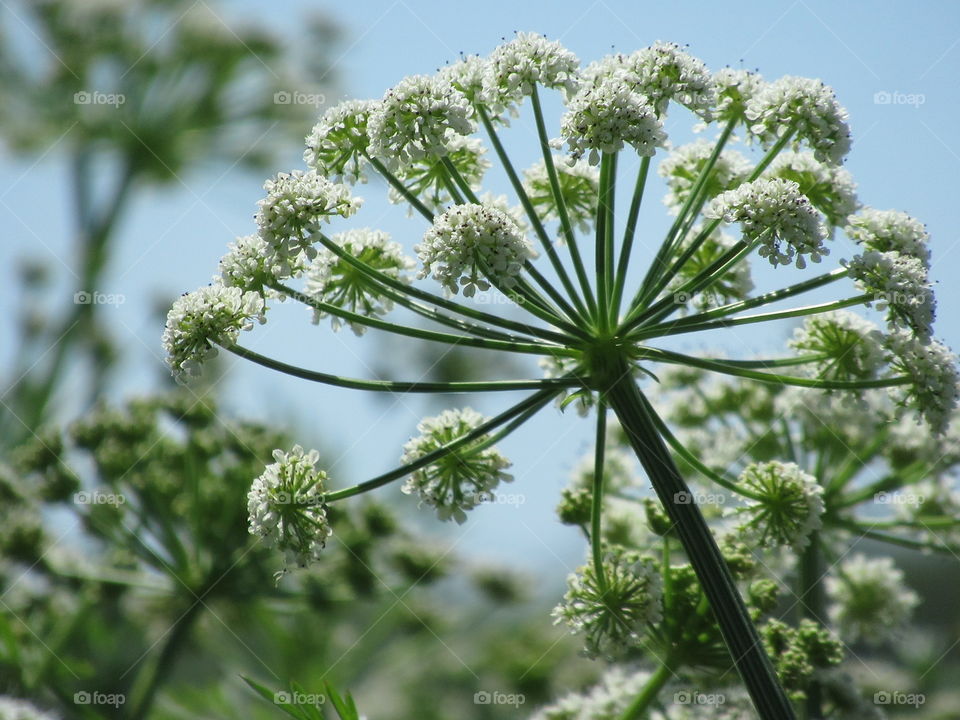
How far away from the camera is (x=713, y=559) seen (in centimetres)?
323

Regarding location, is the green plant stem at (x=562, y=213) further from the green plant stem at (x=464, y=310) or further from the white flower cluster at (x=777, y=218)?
the white flower cluster at (x=777, y=218)

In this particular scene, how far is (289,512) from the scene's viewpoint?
3504 millimetres

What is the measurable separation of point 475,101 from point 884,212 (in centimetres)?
189

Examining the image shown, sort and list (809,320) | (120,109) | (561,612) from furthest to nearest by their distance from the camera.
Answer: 1. (120,109)
2. (809,320)
3. (561,612)

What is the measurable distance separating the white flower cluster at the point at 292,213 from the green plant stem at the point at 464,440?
95 centimetres

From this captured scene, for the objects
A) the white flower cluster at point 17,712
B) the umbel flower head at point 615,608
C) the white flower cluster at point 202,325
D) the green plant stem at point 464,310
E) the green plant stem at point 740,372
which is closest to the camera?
the green plant stem at point 740,372

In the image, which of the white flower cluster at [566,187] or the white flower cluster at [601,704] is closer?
the white flower cluster at [566,187]

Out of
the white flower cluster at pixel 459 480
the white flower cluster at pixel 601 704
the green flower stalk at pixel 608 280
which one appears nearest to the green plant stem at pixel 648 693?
the green flower stalk at pixel 608 280

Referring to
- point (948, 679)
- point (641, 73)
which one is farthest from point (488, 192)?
point (948, 679)

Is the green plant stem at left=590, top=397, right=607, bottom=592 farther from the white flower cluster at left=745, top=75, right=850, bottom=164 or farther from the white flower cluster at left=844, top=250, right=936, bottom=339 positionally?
the white flower cluster at left=745, top=75, right=850, bottom=164

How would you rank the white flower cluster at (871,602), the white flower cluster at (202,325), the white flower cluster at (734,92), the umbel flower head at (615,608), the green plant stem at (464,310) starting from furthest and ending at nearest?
the white flower cluster at (871,602), the white flower cluster at (734,92), the umbel flower head at (615,608), the white flower cluster at (202,325), the green plant stem at (464,310)

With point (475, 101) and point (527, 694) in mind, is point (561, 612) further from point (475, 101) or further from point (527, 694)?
point (527, 694)

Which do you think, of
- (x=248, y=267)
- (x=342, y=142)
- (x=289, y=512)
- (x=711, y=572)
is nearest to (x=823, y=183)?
(x=711, y=572)

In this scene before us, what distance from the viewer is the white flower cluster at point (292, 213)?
11.6ft
